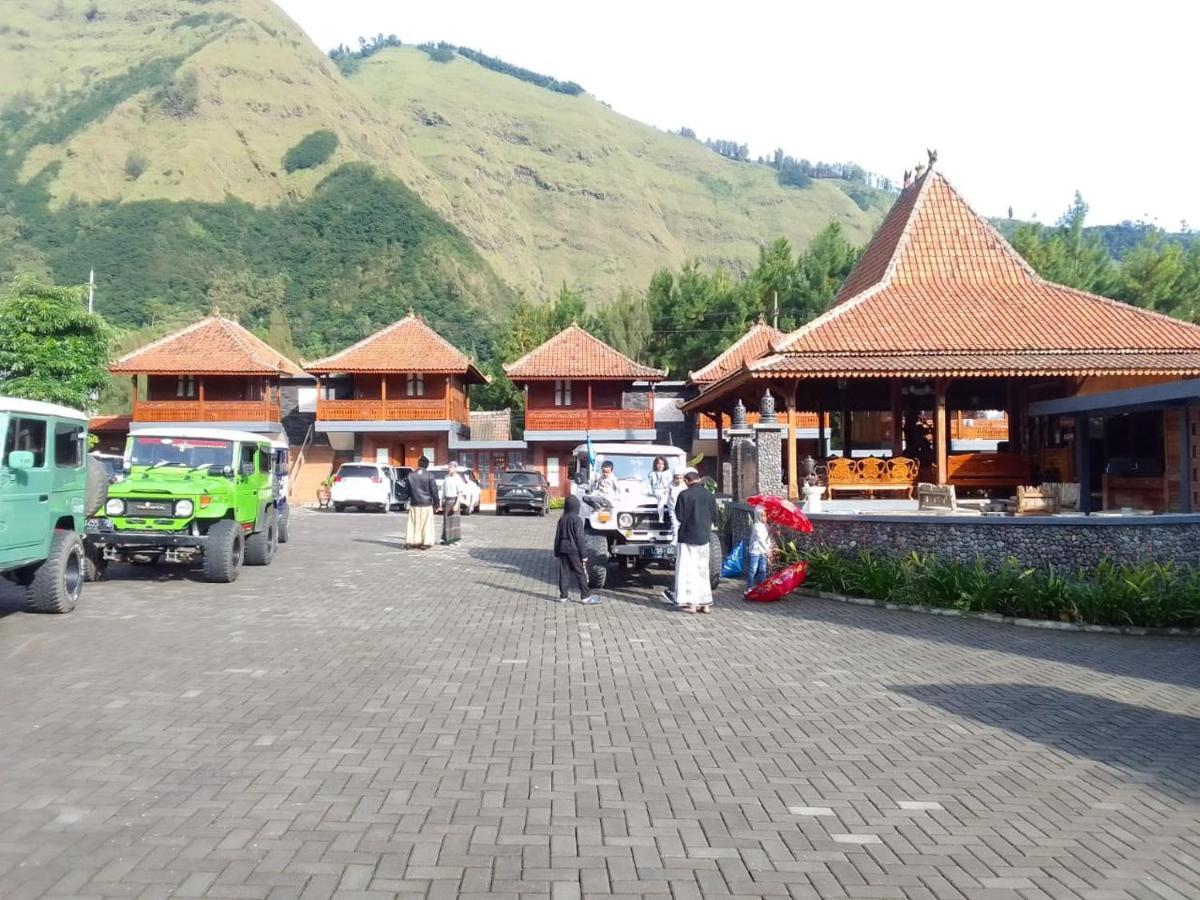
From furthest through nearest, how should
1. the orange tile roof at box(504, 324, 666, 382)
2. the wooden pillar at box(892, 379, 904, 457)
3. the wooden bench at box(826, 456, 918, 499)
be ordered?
1. the orange tile roof at box(504, 324, 666, 382)
2. the wooden pillar at box(892, 379, 904, 457)
3. the wooden bench at box(826, 456, 918, 499)

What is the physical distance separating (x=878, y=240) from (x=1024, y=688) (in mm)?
19965

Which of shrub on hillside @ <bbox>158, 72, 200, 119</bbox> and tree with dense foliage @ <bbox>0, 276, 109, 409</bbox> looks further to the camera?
shrub on hillside @ <bbox>158, 72, 200, 119</bbox>

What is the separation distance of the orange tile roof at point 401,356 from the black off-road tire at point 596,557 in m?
28.6

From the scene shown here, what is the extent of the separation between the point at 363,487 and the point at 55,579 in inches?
886

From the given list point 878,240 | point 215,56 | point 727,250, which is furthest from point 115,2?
point 878,240

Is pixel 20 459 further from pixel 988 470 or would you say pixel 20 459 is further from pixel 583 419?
pixel 583 419

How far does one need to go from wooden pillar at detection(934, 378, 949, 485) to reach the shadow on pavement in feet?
36.2

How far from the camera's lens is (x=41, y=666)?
8.48m

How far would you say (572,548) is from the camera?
12.6 meters

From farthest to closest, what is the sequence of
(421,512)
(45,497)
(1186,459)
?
(421,512), (1186,459), (45,497)

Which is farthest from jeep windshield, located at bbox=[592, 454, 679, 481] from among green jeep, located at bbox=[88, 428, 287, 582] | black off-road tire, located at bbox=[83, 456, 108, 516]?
black off-road tire, located at bbox=[83, 456, 108, 516]

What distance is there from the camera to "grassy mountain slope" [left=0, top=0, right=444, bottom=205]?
99500 mm

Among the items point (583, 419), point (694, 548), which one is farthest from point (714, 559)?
point (583, 419)

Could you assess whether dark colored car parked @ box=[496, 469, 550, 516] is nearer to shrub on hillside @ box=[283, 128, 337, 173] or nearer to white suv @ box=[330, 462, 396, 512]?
white suv @ box=[330, 462, 396, 512]
